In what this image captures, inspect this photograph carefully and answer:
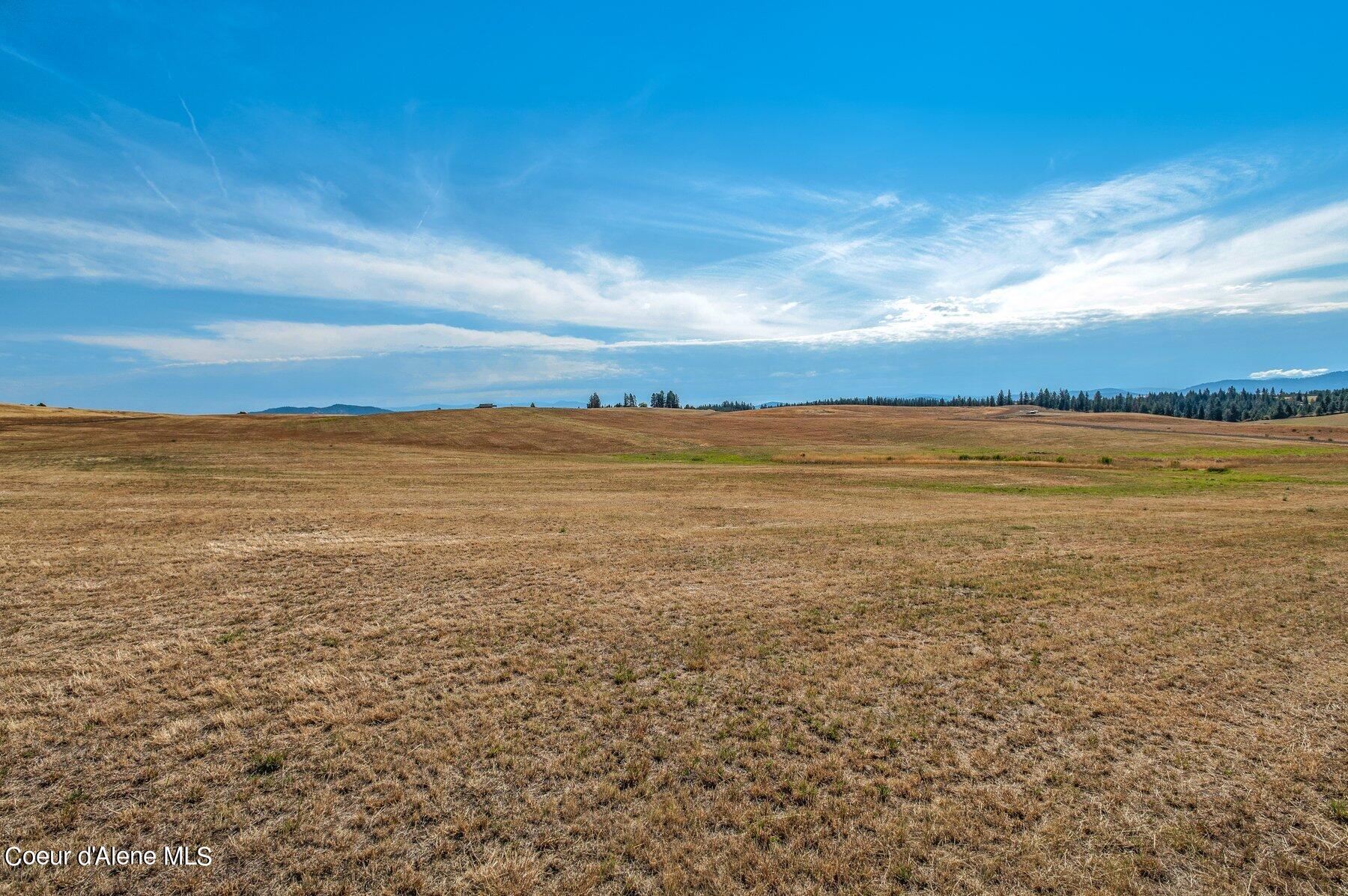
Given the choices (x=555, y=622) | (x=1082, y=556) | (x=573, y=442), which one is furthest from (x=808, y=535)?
(x=573, y=442)

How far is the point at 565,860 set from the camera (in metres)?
5.90

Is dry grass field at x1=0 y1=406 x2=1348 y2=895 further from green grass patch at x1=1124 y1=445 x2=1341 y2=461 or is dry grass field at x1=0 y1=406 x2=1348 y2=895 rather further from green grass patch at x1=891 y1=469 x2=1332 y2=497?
green grass patch at x1=1124 y1=445 x2=1341 y2=461

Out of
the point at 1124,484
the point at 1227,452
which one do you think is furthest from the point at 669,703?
the point at 1227,452

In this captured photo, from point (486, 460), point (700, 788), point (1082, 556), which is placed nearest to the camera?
point (700, 788)

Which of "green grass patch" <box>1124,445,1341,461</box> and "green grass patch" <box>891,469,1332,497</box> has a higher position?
"green grass patch" <box>1124,445,1341,461</box>

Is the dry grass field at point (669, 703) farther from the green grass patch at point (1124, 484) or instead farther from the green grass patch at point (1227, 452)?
the green grass patch at point (1227, 452)

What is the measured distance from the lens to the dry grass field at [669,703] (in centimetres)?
601

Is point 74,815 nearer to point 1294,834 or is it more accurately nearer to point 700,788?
point 700,788

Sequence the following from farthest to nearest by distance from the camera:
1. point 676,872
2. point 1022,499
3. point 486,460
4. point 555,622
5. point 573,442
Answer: point 573,442, point 486,460, point 1022,499, point 555,622, point 676,872

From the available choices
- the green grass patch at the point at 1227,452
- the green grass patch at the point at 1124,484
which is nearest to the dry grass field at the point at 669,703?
the green grass patch at the point at 1124,484

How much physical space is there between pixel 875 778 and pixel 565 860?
13.2 ft

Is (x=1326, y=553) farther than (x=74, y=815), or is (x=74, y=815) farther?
(x=1326, y=553)

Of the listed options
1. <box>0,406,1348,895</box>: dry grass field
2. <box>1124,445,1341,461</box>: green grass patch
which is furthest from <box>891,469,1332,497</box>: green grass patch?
<box>1124,445,1341,461</box>: green grass patch

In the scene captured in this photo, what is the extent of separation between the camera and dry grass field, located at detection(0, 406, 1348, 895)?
19.7 ft
